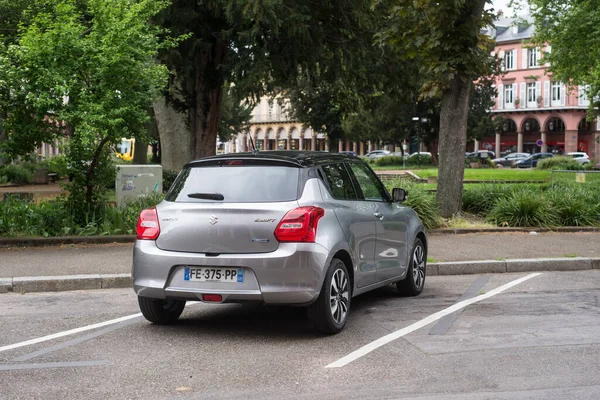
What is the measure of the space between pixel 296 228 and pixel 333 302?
810 millimetres

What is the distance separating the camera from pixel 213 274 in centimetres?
696

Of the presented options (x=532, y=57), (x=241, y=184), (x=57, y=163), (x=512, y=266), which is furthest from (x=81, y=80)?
(x=532, y=57)

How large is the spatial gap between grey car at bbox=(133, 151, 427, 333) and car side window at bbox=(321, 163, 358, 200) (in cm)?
2

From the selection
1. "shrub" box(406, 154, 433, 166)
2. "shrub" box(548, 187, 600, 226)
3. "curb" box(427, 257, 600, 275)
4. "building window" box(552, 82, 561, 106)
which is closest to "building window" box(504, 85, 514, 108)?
"building window" box(552, 82, 561, 106)

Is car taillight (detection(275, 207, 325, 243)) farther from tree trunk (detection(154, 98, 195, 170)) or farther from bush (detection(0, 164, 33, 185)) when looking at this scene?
bush (detection(0, 164, 33, 185))

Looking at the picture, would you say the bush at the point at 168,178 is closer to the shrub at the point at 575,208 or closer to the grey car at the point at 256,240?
the shrub at the point at 575,208

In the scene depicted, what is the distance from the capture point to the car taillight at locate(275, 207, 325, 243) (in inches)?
271

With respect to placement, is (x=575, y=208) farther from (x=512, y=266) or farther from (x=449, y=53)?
(x=512, y=266)

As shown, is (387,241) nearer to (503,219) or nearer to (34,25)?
(34,25)

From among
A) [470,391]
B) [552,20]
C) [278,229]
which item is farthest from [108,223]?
[552,20]

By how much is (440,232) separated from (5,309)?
9.09m

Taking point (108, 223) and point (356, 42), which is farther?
point (356, 42)

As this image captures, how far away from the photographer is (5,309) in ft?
28.6

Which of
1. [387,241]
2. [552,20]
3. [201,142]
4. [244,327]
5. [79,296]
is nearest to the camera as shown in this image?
[244,327]
